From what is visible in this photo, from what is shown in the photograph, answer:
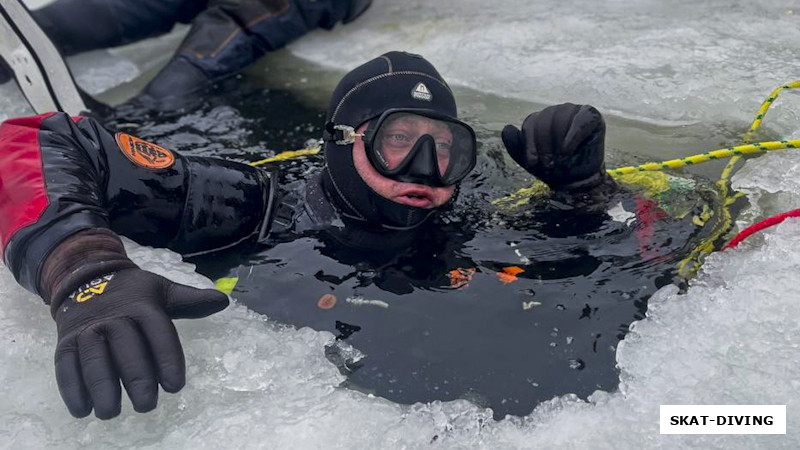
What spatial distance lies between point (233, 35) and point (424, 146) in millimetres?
2715

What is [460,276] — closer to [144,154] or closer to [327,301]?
[327,301]

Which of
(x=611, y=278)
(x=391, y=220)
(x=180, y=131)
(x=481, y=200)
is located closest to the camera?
(x=611, y=278)

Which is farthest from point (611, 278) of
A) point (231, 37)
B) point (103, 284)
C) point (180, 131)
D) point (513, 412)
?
point (231, 37)

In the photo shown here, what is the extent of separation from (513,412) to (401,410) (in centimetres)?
31

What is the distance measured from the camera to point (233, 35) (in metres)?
4.79

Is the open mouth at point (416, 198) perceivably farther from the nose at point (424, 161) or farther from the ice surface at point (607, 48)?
the ice surface at point (607, 48)

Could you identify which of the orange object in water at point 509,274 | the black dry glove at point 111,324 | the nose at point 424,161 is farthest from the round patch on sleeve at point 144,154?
the orange object in water at point 509,274

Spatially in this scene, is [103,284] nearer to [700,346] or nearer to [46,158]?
[46,158]

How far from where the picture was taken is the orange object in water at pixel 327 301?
243cm

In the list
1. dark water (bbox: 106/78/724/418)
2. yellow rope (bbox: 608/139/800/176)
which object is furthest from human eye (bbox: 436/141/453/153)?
yellow rope (bbox: 608/139/800/176)

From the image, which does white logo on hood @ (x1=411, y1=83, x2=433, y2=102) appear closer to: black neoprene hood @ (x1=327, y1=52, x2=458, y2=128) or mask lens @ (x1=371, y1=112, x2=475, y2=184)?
black neoprene hood @ (x1=327, y1=52, x2=458, y2=128)

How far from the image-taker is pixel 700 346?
212cm

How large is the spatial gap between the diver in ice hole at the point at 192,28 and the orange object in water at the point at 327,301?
240 centimetres

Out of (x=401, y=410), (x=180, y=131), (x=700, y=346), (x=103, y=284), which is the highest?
(x=103, y=284)
